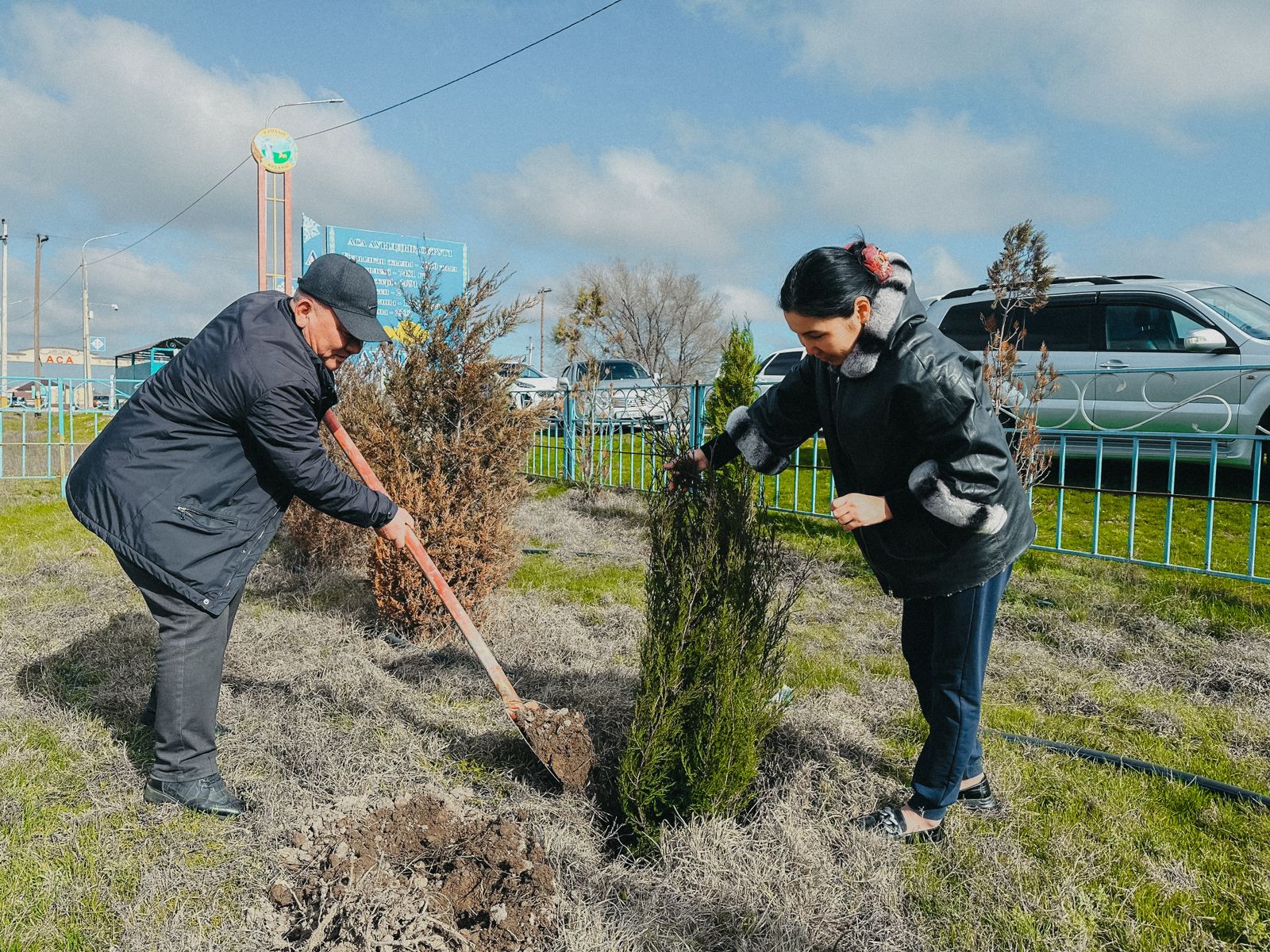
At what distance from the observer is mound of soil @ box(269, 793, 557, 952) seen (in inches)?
75.6

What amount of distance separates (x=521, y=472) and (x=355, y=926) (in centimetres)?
318

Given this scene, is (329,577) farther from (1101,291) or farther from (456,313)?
(1101,291)

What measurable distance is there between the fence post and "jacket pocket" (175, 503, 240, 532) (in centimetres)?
724

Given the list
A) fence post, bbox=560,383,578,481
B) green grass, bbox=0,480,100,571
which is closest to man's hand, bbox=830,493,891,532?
green grass, bbox=0,480,100,571

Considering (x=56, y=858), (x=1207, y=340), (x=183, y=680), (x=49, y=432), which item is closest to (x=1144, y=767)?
(x=183, y=680)

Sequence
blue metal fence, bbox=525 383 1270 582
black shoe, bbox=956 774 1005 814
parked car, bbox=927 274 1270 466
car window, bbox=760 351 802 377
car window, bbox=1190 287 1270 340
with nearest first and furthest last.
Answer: black shoe, bbox=956 774 1005 814 → blue metal fence, bbox=525 383 1270 582 → parked car, bbox=927 274 1270 466 → car window, bbox=1190 287 1270 340 → car window, bbox=760 351 802 377

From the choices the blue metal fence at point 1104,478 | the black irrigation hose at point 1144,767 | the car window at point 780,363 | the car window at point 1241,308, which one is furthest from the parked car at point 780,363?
the black irrigation hose at point 1144,767

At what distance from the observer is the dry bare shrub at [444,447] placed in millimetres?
4418

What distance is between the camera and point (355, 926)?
1.88 meters

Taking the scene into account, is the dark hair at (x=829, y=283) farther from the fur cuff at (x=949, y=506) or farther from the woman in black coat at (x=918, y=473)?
the fur cuff at (x=949, y=506)

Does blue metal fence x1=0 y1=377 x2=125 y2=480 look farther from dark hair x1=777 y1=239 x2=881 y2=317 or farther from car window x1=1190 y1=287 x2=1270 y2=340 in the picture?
car window x1=1190 y1=287 x2=1270 y2=340

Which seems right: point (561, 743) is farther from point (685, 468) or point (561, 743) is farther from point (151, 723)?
point (151, 723)

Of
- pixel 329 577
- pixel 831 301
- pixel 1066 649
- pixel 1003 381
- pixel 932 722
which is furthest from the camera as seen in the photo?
pixel 329 577

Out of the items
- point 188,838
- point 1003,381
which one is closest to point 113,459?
point 188,838
